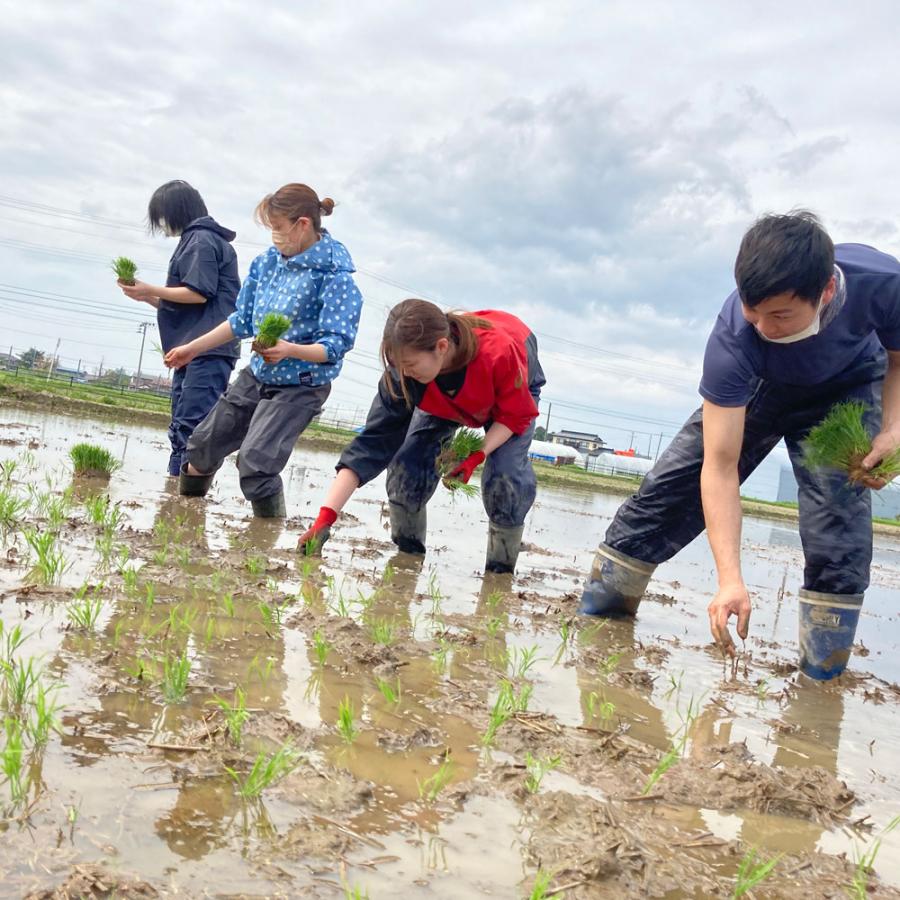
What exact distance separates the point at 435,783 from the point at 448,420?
3.19 meters

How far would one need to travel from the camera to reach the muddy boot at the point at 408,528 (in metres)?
5.20

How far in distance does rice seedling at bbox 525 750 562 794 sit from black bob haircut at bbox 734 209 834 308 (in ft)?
5.18

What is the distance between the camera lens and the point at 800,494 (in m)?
3.59

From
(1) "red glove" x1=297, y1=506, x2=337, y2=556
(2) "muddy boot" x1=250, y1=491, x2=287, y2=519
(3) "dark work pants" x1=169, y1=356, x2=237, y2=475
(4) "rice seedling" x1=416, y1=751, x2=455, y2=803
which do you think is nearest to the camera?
(4) "rice seedling" x1=416, y1=751, x2=455, y2=803

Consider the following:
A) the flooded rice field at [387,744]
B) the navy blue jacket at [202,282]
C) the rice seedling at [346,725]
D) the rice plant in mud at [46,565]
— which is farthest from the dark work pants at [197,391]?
the rice seedling at [346,725]

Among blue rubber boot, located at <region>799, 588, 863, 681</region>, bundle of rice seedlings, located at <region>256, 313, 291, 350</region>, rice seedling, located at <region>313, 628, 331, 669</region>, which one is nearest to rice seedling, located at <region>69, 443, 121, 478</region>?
bundle of rice seedlings, located at <region>256, 313, 291, 350</region>

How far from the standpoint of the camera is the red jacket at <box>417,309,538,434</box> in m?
4.46

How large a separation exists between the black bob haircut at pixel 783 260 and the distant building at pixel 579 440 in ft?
307

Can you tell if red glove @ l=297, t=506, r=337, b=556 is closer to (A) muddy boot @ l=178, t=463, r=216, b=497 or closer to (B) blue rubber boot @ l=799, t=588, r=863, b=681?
(A) muddy boot @ l=178, t=463, r=216, b=497

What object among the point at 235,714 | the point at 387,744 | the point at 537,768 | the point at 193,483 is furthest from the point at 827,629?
the point at 193,483

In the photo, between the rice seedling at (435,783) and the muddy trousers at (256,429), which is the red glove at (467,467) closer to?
the muddy trousers at (256,429)

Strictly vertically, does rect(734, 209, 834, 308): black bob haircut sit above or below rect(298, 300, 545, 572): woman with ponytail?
above

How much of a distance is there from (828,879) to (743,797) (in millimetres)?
333

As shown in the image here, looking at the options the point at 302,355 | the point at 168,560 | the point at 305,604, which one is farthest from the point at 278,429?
the point at 305,604
